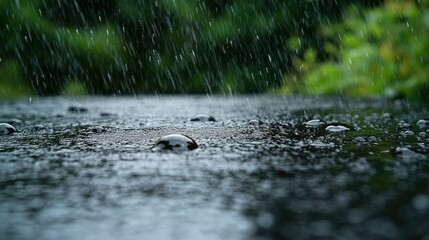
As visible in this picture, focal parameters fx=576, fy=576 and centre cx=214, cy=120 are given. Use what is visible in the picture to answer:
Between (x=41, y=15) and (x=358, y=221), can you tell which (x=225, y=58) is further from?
(x=358, y=221)

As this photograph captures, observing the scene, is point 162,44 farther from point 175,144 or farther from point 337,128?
point 175,144

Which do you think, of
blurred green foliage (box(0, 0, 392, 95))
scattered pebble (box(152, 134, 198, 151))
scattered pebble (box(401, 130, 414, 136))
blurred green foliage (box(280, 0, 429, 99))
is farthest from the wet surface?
blurred green foliage (box(0, 0, 392, 95))

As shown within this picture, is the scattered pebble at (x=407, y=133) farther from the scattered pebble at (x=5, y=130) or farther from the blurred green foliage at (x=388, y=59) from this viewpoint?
the blurred green foliage at (x=388, y=59)

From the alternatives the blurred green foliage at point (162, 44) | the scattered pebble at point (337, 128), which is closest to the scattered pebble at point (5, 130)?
the scattered pebble at point (337, 128)

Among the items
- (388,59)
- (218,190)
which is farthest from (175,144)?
(388,59)

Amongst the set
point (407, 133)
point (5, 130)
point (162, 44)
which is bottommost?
point (407, 133)

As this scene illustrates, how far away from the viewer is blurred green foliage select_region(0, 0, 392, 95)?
9.79 meters

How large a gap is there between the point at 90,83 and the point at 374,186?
10.0 metres

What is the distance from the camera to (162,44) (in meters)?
12.0

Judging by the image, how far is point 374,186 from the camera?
3.08 ft

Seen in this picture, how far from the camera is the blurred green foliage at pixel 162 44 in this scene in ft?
32.1

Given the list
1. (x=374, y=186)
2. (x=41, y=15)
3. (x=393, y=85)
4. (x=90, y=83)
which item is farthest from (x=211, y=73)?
(x=374, y=186)

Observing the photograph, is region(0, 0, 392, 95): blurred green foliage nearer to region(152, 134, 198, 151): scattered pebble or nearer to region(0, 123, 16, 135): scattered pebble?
region(0, 123, 16, 135): scattered pebble

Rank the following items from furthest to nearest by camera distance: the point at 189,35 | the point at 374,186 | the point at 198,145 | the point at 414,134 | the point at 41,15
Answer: the point at 189,35, the point at 41,15, the point at 414,134, the point at 198,145, the point at 374,186
